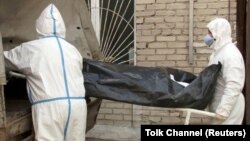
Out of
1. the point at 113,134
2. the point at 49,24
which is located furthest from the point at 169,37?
the point at 49,24

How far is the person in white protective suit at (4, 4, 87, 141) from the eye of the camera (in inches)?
135

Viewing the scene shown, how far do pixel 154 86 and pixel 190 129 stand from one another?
1.72 feet

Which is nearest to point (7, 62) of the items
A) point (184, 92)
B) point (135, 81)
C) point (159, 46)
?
point (135, 81)

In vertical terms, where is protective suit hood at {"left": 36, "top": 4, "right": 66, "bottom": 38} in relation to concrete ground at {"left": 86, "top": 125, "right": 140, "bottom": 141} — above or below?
above

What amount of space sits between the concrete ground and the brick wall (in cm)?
18

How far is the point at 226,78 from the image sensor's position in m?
3.96

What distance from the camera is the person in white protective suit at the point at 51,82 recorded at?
3.44 m

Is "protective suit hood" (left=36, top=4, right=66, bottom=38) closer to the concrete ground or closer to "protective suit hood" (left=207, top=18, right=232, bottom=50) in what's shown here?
"protective suit hood" (left=207, top=18, right=232, bottom=50)

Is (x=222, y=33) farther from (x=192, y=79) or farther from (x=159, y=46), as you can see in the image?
(x=159, y=46)

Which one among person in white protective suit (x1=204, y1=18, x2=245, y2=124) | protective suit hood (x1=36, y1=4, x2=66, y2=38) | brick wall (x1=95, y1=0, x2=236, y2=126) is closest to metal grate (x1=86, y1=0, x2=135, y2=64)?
brick wall (x1=95, y1=0, x2=236, y2=126)

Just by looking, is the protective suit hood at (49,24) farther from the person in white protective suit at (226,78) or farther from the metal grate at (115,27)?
the metal grate at (115,27)

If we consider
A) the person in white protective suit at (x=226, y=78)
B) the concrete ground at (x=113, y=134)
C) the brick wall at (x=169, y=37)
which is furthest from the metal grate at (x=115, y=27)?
the person in white protective suit at (x=226, y=78)

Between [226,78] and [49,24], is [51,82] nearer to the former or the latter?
[49,24]

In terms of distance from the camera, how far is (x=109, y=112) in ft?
21.1
